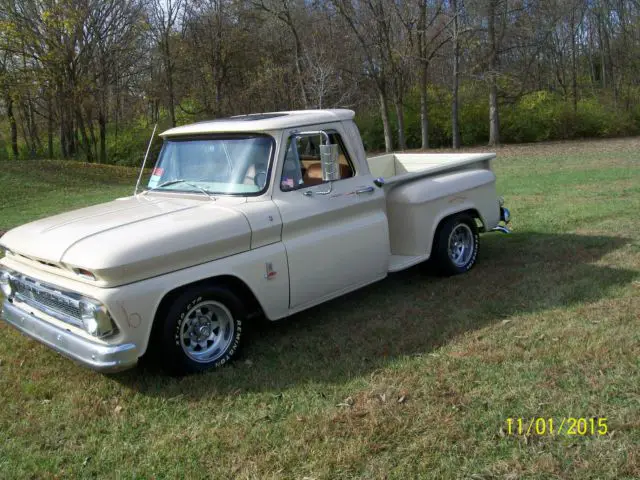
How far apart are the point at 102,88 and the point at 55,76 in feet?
8.61

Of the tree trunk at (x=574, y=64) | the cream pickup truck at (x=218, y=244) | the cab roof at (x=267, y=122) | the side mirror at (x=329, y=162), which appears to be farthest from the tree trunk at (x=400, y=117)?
the side mirror at (x=329, y=162)

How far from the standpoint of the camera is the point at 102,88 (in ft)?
95.4

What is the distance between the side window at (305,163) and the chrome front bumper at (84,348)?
73.5 inches

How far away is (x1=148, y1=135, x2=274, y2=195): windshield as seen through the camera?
17.3 ft

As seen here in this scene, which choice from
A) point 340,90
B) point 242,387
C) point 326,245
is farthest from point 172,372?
point 340,90

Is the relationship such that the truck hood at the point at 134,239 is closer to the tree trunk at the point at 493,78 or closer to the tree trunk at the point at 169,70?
the tree trunk at the point at 493,78

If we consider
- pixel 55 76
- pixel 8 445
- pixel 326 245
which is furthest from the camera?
pixel 55 76

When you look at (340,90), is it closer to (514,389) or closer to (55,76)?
(55,76)

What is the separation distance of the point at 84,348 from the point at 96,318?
251 mm

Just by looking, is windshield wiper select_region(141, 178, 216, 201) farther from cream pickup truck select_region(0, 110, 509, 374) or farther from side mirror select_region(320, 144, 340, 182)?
side mirror select_region(320, 144, 340, 182)

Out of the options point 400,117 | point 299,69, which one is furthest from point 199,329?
point 299,69

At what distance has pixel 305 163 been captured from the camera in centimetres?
558

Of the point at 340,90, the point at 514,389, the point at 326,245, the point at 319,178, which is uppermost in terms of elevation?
the point at 340,90
